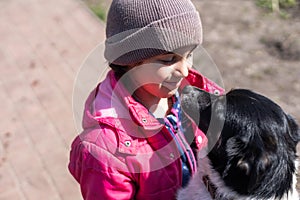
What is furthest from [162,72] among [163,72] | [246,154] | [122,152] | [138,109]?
[246,154]

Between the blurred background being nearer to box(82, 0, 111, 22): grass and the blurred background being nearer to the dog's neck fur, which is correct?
box(82, 0, 111, 22): grass

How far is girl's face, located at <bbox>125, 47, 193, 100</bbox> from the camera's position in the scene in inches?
89.9

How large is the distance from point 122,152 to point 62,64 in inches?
115

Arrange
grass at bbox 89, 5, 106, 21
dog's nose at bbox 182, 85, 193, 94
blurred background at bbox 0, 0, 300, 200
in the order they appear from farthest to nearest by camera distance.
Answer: grass at bbox 89, 5, 106, 21 < blurred background at bbox 0, 0, 300, 200 < dog's nose at bbox 182, 85, 193, 94

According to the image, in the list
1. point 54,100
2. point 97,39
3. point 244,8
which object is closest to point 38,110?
point 54,100

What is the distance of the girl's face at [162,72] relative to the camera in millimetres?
2283

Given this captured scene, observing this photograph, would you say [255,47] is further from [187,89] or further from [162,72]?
[162,72]

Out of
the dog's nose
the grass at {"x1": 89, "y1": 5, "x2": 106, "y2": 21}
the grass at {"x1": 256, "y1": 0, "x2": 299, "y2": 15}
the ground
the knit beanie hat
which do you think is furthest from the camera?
the grass at {"x1": 89, "y1": 5, "x2": 106, "y2": 21}

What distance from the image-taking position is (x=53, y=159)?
420 centimetres

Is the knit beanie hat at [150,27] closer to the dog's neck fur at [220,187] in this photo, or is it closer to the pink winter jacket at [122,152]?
the pink winter jacket at [122,152]

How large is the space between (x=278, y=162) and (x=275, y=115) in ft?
0.64

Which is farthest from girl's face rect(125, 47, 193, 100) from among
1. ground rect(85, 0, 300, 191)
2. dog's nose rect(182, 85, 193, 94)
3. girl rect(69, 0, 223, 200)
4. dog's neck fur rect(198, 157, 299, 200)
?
ground rect(85, 0, 300, 191)

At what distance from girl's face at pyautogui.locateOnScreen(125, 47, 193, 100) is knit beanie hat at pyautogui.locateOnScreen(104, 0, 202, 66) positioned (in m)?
0.04

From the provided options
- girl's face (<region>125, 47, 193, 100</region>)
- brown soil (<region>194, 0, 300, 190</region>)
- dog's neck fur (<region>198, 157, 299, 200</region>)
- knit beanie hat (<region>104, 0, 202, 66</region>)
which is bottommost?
brown soil (<region>194, 0, 300, 190</region>)
